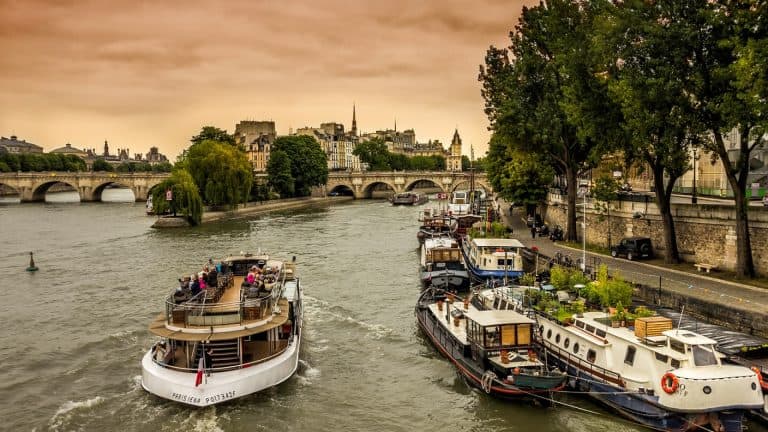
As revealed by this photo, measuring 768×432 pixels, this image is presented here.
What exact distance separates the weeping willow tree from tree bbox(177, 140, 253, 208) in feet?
24.8

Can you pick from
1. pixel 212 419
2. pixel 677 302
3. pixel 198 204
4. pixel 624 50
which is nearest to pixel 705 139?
pixel 624 50

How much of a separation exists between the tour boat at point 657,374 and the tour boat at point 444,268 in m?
10.9

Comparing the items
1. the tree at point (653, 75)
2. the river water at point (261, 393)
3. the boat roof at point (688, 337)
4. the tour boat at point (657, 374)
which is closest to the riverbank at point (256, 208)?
the river water at point (261, 393)

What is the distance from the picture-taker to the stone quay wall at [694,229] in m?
26.0

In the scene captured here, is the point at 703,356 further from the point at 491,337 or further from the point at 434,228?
the point at 434,228

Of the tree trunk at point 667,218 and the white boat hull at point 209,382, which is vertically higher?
the tree trunk at point 667,218

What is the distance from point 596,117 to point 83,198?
10217cm

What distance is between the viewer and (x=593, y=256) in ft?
109

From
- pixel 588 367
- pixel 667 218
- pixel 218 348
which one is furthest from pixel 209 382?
pixel 667 218

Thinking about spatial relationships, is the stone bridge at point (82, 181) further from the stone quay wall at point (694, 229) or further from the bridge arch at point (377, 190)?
the stone quay wall at point (694, 229)

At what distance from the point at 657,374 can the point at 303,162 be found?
90223 millimetres

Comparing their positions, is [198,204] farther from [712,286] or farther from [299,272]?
[712,286]

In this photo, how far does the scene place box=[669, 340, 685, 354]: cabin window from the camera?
50.5ft

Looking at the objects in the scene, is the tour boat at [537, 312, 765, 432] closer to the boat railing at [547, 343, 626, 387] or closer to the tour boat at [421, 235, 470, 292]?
the boat railing at [547, 343, 626, 387]
